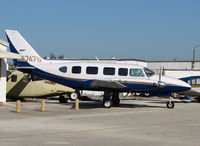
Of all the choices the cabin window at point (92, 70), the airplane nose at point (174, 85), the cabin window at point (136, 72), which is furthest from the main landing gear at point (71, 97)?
the airplane nose at point (174, 85)

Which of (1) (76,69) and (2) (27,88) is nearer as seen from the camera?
(1) (76,69)

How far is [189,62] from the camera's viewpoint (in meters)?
53.5

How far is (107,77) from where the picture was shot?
22.7m

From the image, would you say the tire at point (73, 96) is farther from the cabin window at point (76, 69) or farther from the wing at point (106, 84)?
the wing at point (106, 84)

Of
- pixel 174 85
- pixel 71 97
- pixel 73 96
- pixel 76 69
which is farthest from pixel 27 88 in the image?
pixel 174 85

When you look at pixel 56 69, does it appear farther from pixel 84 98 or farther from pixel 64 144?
pixel 64 144

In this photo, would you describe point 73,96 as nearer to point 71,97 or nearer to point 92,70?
point 71,97

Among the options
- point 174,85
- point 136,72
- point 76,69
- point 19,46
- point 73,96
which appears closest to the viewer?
point 174,85

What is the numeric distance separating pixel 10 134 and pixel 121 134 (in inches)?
138

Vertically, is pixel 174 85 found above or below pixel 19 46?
below

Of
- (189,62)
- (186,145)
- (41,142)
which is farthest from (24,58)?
(189,62)

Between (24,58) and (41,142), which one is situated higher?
(24,58)

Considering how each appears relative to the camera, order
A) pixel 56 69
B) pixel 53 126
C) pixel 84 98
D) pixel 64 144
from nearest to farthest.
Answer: pixel 64 144
pixel 53 126
pixel 56 69
pixel 84 98

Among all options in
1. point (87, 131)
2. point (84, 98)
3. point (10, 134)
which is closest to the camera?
point (10, 134)
